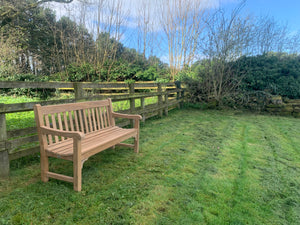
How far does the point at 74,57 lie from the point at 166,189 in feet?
30.9

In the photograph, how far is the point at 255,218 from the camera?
1.79m

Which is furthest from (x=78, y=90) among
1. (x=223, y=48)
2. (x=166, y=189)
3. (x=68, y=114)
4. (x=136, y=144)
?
(x=223, y=48)

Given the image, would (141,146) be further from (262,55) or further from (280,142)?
(262,55)

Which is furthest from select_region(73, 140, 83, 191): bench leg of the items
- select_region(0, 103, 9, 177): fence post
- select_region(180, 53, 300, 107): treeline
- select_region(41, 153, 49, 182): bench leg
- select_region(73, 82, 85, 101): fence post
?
select_region(180, 53, 300, 107): treeline

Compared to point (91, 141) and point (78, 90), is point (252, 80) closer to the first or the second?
point (78, 90)

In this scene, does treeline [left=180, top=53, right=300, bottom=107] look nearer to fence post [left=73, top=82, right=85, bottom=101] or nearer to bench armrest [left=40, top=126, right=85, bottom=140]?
fence post [left=73, top=82, right=85, bottom=101]

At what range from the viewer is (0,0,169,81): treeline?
9.25 meters

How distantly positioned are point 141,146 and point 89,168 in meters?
1.29

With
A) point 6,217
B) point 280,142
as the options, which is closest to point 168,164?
point 6,217

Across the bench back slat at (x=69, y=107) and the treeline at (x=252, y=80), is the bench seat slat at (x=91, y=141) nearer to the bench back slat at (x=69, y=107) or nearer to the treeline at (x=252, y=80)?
the bench back slat at (x=69, y=107)

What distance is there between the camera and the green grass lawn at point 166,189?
5.80 feet

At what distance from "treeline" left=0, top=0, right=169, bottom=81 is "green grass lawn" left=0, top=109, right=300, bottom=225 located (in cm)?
708

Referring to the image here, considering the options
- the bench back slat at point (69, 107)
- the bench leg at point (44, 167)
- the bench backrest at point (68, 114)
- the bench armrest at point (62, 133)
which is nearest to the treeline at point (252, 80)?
the bench backrest at point (68, 114)

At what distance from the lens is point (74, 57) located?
9.80m
